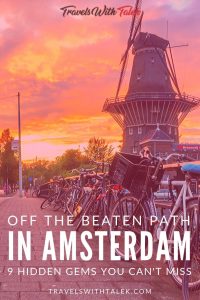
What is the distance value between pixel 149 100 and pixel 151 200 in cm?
5138

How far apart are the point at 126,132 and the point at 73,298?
5438 centimetres

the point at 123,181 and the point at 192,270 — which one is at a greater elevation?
the point at 123,181

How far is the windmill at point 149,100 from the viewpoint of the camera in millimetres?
56250

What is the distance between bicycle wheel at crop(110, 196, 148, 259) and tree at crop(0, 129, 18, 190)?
50732mm

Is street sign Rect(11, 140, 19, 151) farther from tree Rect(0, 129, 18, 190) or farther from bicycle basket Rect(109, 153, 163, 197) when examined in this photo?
bicycle basket Rect(109, 153, 163, 197)

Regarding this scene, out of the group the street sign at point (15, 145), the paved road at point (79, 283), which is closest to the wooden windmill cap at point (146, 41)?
the street sign at point (15, 145)

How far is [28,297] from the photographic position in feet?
12.4

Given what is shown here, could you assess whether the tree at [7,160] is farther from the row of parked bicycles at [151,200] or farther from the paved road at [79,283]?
the paved road at [79,283]

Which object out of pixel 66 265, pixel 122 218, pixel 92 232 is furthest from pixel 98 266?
pixel 92 232

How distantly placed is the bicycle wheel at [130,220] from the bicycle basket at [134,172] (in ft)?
0.44

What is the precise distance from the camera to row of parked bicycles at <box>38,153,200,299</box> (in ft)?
12.2

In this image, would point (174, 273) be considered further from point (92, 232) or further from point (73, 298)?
point (92, 232)

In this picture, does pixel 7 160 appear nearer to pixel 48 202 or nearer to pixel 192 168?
pixel 48 202

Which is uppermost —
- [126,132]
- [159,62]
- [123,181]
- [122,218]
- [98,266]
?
[159,62]
